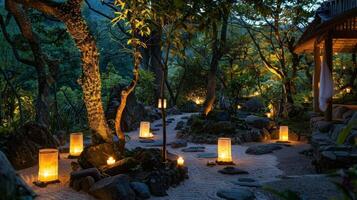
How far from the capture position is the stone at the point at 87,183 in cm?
586

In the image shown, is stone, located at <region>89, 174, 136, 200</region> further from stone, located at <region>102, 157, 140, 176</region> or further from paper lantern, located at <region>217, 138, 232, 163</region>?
paper lantern, located at <region>217, 138, 232, 163</region>

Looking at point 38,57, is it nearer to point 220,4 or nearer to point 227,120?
point 220,4

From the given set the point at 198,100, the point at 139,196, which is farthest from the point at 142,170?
the point at 198,100

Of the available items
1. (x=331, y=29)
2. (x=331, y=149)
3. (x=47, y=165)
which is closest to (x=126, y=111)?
(x=331, y=29)

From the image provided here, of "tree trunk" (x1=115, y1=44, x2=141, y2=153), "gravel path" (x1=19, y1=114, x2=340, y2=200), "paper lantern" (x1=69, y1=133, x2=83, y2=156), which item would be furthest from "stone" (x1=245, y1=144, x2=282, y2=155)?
"paper lantern" (x1=69, y1=133, x2=83, y2=156)

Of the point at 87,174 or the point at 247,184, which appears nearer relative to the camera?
the point at 87,174

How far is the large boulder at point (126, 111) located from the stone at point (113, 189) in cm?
928

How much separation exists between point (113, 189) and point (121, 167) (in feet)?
3.12

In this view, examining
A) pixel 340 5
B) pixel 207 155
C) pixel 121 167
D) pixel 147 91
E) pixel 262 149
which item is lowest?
pixel 207 155

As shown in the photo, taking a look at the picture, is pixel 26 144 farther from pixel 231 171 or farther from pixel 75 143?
pixel 231 171

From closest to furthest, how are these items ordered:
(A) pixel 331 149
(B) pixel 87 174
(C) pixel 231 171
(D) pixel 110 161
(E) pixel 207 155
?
(B) pixel 87 174 → (D) pixel 110 161 → (A) pixel 331 149 → (C) pixel 231 171 → (E) pixel 207 155

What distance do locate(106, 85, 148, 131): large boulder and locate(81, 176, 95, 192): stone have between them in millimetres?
8986

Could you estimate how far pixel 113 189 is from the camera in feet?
17.8

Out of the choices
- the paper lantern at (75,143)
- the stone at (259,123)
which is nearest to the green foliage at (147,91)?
the stone at (259,123)
